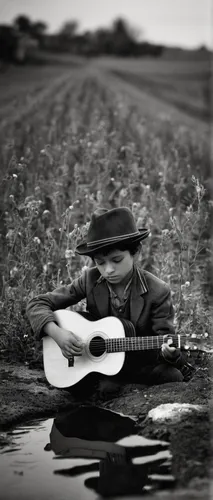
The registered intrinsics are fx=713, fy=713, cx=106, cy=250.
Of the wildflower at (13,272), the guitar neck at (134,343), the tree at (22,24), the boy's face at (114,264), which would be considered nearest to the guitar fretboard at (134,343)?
the guitar neck at (134,343)

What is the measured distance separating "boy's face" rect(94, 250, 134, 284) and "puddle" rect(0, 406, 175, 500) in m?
0.69

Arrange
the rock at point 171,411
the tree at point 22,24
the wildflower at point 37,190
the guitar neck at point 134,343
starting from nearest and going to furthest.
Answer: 1. the rock at point 171,411
2. the guitar neck at point 134,343
3. the tree at point 22,24
4. the wildflower at point 37,190

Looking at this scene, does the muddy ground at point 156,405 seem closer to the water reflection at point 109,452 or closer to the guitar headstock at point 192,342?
the water reflection at point 109,452

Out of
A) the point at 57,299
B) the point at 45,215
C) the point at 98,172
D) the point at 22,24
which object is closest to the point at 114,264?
the point at 57,299

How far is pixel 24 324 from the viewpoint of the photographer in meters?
4.32

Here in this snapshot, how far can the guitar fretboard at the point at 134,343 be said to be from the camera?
3.56m

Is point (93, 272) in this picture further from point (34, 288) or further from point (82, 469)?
point (82, 469)

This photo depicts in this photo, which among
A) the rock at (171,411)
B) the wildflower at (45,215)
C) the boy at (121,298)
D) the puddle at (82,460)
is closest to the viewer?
the puddle at (82,460)

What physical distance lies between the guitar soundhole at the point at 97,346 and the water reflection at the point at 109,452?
12.0 inches

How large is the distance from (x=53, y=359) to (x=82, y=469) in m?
1.13

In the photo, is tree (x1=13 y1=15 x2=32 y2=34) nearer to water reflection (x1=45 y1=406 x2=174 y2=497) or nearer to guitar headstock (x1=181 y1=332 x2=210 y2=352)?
guitar headstock (x1=181 y1=332 x2=210 y2=352)

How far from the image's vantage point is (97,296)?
153 inches

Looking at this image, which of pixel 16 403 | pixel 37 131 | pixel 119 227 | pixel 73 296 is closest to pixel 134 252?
pixel 119 227

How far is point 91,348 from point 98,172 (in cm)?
234
